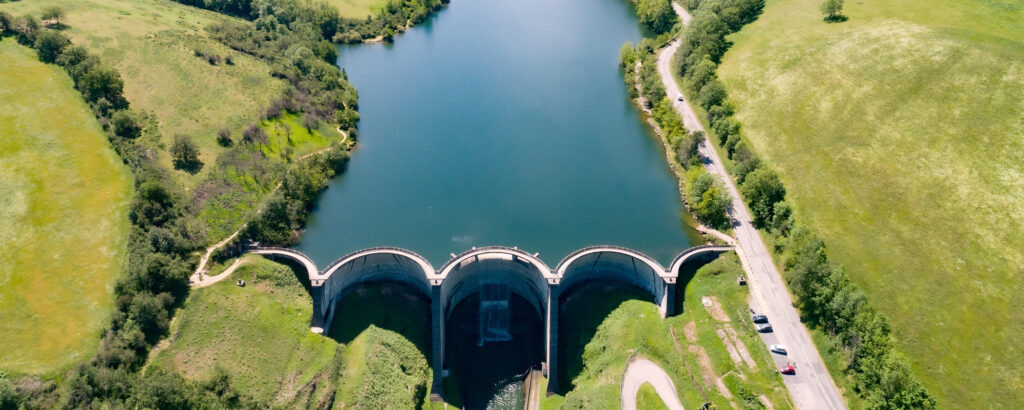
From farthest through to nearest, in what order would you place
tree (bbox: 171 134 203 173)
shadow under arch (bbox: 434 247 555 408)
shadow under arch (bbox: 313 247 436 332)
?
1. tree (bbox: 171 134 203 173)
2. shadow under arch (bbox: 313 247 436 332)
3. shadow under arch (bbox: 434 247 555 408)

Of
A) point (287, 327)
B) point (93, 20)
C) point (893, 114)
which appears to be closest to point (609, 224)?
point (287, 327)

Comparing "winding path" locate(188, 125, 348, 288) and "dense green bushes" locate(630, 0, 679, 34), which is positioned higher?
"dense green bushes" locate(630, 0, 679, 34)

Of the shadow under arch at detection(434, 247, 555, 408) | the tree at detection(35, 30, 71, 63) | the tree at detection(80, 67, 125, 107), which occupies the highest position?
the tree at detection(35, 30, 71, 63)

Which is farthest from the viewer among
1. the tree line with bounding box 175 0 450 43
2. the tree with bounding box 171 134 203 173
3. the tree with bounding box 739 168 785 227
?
the tree line with bounding box 175 0 450 43

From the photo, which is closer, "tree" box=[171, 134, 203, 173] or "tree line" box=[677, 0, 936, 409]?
"tree line" box=[677, 0, 936, 409]

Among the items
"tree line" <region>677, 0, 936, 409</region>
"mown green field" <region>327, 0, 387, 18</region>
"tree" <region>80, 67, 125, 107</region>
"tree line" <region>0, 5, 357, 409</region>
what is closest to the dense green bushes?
"tree line" <region>677, 0, 936, 409</region>

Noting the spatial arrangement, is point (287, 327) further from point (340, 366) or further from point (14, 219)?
point (14, 219)

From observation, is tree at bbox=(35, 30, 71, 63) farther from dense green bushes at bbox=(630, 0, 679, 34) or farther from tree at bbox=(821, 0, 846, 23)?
tree at bbox=(821, 0, 846, 23)
